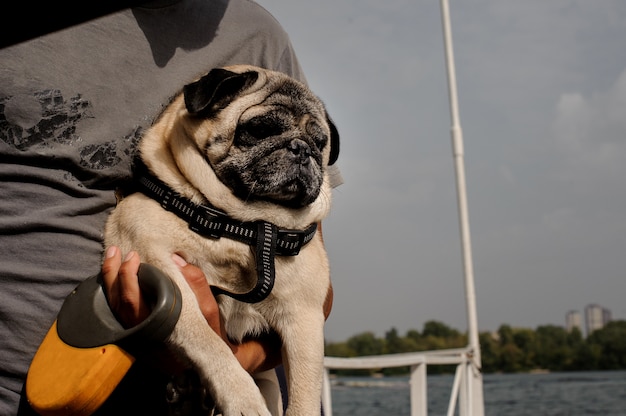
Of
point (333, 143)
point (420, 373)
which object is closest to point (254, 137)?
point (333, 143)

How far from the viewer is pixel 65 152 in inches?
70.1

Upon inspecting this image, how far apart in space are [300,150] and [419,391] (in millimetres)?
3610

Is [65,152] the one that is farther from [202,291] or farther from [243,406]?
[243,406]

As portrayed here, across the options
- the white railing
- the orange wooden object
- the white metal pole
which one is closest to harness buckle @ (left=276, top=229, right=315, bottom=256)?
the orange wooden object

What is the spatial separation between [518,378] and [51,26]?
6582cm

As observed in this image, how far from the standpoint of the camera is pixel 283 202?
2137 millimetres

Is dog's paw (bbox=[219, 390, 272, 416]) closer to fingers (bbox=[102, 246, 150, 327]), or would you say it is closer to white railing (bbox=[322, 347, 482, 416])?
fingers (bbox=[102, 246, 150, 327])

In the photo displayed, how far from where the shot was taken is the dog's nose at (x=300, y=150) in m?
2.13

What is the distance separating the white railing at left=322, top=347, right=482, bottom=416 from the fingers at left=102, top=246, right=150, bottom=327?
286cm


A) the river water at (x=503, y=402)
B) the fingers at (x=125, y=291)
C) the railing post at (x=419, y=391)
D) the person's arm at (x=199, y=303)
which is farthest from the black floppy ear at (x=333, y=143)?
the river water at (x=503, y=402)

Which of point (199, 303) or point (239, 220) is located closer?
point (199, 303)

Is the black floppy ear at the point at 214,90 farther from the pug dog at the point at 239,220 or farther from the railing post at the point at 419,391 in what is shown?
the railing post at the point at 419,391

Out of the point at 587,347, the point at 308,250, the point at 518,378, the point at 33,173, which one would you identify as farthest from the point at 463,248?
the point at 518,378

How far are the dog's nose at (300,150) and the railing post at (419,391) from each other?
3.54 metres
